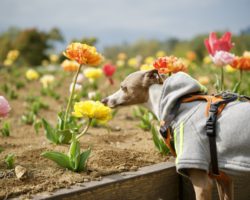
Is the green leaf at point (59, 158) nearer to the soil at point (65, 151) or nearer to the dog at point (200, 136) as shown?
the soil at point (65, 151)

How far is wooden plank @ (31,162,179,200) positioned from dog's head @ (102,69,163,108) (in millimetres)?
646

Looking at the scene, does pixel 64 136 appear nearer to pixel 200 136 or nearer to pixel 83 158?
pixel 83 158

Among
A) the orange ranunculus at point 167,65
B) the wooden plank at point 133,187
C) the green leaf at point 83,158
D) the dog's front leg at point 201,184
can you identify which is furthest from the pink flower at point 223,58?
the green leaf at point 83,158

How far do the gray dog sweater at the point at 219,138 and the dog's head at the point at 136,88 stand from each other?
2.07ft

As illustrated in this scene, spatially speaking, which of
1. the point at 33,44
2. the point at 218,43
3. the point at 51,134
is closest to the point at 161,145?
the point at 51,134

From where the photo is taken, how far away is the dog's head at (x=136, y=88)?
3.48m

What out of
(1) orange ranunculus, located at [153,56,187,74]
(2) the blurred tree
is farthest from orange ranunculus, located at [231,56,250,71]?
(2) the blurred tree

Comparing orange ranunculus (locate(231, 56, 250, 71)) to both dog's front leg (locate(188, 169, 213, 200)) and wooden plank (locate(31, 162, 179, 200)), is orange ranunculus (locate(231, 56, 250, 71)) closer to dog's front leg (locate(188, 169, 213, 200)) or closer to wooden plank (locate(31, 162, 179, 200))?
wooden plank (locate(31, 162, 179, 200))

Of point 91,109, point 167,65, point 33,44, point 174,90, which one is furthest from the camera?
point 33,44

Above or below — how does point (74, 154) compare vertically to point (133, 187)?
above

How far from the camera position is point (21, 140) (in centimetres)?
452

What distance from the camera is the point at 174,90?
3037 millimetres

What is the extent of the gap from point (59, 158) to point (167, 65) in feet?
4.47

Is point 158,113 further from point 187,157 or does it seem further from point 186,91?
point 187,157
